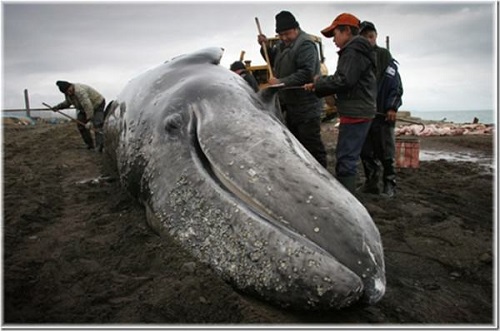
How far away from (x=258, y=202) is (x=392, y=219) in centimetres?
300

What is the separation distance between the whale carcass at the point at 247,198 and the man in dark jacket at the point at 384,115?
312cm

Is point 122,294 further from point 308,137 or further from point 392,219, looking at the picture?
point 308,137

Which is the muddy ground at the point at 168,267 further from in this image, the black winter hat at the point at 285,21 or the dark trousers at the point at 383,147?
the black winter hat at the point at 285,21

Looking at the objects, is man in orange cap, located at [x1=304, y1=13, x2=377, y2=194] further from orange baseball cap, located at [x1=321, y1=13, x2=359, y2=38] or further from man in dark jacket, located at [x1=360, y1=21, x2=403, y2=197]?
man in dark jacket, located at [x1=360, y1=21, x2=403, y2=197]

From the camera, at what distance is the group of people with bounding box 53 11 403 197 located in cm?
565

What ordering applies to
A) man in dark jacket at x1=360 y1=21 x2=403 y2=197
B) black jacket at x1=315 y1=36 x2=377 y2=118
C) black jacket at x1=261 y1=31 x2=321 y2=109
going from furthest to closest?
man in dark jacket at x1=360 y1=21 x2=403 y2=197 → black jacket at x1=261 y1=31 x2=321 y2=109 → black jacket at x1=315 y1=36 x2=377 y2=118

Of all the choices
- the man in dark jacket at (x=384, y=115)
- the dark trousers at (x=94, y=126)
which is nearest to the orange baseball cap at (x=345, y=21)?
the man in dark jacket at (x=384, y=115)

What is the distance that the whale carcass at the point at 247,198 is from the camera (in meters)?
2.75

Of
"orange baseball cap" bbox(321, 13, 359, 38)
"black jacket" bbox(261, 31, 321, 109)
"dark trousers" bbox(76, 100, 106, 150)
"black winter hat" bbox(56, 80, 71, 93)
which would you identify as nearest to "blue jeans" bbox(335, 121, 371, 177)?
"black jacket" bbox(261, 31, 321, 109)

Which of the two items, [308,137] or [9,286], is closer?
[9,286]

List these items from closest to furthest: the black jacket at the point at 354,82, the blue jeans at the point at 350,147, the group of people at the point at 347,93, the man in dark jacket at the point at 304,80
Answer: the black jacket at the point at 354,82
the group of people at the point at 347,93
the blue jeans at the point at 350,147
the man in dark jacket at the point at 304,80

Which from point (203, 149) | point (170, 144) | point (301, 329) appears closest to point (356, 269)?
point (301, 329)

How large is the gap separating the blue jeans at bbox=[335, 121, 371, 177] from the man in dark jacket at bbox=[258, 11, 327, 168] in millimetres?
966

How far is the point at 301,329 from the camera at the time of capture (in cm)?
264
